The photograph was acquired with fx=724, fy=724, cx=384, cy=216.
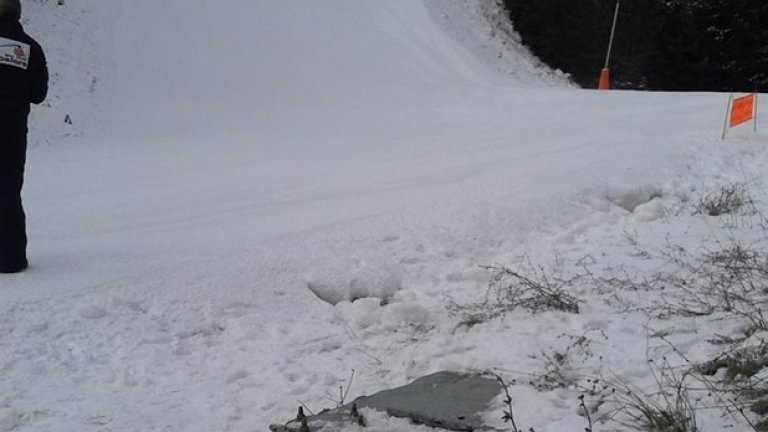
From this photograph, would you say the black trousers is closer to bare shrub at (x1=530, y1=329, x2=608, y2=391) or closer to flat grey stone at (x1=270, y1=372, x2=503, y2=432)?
flat grey stone at (x1=270, y1=372, x2=503, y2=432)

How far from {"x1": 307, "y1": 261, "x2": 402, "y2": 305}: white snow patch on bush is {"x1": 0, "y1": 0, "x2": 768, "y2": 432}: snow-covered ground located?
24 mm

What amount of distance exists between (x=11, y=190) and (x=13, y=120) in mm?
510

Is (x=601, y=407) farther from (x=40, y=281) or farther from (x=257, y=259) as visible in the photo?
(x=40, y=281)

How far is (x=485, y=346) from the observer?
4184 millimetres

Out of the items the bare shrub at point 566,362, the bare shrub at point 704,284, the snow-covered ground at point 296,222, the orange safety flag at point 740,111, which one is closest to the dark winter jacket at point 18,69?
the snow-covered ground at point 296,222

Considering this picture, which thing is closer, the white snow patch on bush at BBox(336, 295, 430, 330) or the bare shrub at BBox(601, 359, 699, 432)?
the bare shrub at BBox(601, 359, 699, 432)

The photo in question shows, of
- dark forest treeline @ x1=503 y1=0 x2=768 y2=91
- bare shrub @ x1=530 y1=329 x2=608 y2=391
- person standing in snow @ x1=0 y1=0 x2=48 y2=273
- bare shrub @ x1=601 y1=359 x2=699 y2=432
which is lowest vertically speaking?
bare shrub @ x1=530 y1=329 x2=608 y2=391

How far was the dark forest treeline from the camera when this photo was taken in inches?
926

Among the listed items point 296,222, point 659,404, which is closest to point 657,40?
point 296,222

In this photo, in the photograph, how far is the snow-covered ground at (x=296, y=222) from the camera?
405 cm

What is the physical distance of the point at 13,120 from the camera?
525cm

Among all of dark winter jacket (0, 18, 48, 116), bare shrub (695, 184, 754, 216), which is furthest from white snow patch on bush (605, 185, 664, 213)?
dark winter jacket (0, 18, 48, 116)

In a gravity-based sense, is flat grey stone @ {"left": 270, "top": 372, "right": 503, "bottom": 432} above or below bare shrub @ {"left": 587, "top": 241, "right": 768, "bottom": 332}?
below

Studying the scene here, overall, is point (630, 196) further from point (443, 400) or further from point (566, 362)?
point (443, 400)
